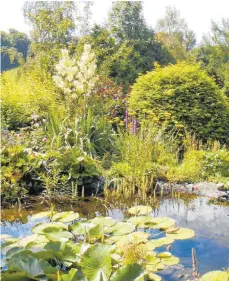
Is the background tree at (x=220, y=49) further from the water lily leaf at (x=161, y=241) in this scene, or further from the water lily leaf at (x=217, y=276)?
the water lily leaf at (x=217, y=276)

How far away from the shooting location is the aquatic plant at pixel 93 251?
187cm

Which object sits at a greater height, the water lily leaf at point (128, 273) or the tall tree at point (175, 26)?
the tall tree at point (175, 26)

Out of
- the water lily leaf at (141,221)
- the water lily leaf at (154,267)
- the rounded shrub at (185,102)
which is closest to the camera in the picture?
the water lily leaf at (154,267)

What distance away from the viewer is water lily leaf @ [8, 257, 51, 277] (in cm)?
194

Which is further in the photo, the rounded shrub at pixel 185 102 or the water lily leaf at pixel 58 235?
the rounded shrub at pixel 185 102

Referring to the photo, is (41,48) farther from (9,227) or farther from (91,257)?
(91,257)

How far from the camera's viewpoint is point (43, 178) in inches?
170

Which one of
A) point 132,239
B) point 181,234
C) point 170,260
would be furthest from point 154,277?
point 181,234

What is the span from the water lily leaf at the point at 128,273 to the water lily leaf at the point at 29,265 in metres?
0.37

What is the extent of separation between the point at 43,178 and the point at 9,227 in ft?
3.37

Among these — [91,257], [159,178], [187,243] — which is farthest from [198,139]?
[91,257]

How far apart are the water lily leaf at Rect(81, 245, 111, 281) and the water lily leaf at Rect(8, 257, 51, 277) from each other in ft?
0.72

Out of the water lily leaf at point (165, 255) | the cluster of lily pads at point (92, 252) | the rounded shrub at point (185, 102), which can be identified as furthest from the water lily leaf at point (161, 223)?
the rounded shrub at point (185, 102)

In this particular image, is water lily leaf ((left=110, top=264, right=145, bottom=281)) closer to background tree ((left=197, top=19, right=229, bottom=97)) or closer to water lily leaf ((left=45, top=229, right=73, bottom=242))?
water lily leaf ((left=45, top=229, right=73, bottom=242))
